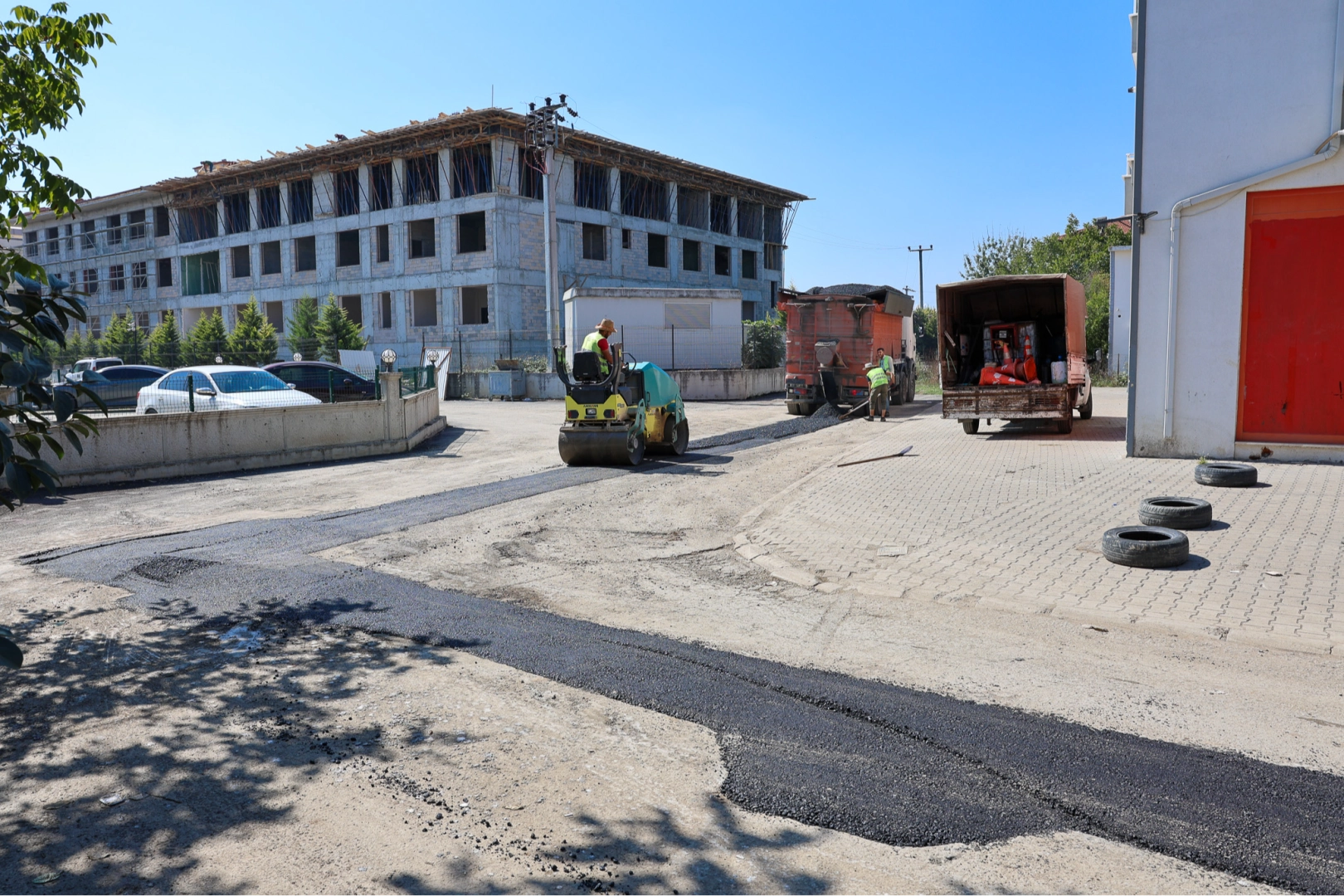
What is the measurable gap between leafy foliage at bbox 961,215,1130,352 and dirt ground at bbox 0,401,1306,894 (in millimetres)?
32581

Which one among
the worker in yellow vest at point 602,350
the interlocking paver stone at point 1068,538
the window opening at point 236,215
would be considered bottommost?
the interlocking paver stone at point 1068,538

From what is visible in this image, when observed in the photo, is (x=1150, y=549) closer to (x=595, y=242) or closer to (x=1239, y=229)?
(x=1239, y=229)

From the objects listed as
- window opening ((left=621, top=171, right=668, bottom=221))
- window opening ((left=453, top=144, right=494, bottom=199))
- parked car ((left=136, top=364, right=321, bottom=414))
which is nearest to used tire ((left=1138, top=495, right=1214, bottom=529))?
parked car ((left=136, top=364, right=321, bottom=414))

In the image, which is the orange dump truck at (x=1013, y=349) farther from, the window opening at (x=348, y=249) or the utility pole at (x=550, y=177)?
the window opening at (x=348, y=249)

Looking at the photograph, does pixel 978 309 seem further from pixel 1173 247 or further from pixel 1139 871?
pixel 1139 871

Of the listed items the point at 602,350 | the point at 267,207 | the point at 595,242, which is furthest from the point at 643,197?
the point at 602,350

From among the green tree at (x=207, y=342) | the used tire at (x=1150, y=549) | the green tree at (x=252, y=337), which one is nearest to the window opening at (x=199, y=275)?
the green tree at (x=207, y=342)

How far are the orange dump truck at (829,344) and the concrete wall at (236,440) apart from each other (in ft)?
34.0

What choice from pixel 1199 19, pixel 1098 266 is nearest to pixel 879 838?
pixel 1199 19

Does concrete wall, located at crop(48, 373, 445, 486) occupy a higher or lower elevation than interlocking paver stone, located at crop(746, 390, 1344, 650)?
higher

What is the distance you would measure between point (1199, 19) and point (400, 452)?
1492 centimetres

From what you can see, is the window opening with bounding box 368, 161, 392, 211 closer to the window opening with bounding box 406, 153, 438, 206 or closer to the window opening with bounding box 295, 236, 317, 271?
the window opening with bounding box 406, 153, 438, 206

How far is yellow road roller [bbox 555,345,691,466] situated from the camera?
14.2 metres

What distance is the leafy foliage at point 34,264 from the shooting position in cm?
337
